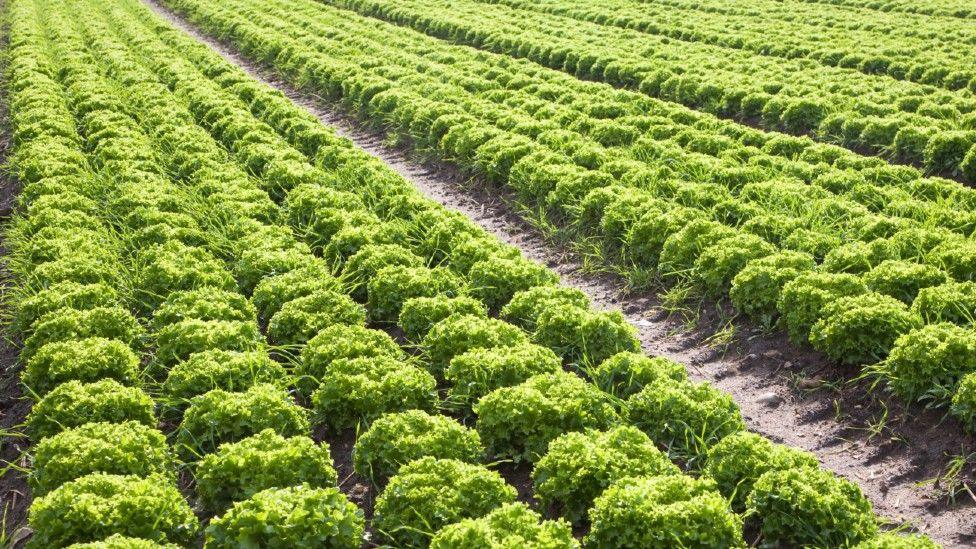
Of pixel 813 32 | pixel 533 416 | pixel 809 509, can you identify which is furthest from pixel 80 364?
pixel 813 32

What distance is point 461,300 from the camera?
10484mm

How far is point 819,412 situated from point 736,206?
480 cm

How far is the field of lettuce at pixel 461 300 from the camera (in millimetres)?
6984

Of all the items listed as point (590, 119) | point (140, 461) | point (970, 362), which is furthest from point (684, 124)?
point (140, 461)

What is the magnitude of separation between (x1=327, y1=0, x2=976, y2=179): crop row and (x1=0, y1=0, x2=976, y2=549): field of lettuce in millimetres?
91

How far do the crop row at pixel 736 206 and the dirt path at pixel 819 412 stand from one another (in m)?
0.33

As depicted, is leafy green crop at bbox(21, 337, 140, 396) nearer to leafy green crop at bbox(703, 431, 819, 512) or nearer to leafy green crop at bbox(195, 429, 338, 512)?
leafy green crop at bbox(195, 429, 338, 512)

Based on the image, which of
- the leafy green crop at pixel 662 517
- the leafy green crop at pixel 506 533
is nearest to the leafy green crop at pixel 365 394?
the leafy green crop at pixel 506 533

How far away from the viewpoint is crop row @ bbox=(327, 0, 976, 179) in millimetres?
16219

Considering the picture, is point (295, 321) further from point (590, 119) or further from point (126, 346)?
point (590, 119)

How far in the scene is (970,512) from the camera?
7.43 metres

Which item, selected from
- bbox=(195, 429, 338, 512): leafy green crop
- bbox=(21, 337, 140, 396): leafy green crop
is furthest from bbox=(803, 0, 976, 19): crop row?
bbox=(21, 337, 140, 396): leafy green crop

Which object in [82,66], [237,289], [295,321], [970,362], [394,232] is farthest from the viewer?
[82,66]

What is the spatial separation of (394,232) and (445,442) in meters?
5.88
